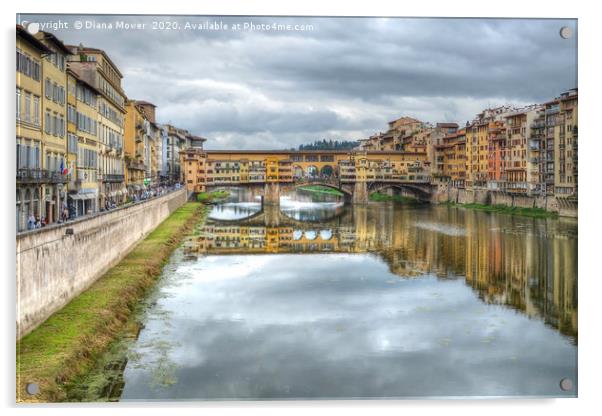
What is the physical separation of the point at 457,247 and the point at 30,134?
16.7 meters

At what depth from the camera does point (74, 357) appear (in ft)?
31.9

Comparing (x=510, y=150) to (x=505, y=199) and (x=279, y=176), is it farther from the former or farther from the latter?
(x=279, y=176)

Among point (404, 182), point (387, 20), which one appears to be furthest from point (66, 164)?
point (404, 182)

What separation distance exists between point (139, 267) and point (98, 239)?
2553 millimetres

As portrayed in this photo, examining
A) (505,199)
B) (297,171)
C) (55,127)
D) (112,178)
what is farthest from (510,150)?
(55,127)

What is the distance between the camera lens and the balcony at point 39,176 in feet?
36.9

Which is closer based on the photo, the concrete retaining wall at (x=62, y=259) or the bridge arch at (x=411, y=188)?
the concrete retaining wall at (x=62, y=259)

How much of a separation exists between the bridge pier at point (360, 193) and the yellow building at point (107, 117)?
34597 millimetres

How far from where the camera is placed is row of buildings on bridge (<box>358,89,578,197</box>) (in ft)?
104

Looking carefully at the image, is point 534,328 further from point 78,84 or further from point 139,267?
point 78,84

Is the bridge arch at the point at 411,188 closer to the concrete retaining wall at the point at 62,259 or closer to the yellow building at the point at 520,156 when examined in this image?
the yellow building at the point at 520,156

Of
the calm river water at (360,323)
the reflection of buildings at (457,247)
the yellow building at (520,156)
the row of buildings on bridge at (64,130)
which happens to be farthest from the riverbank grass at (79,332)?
the yellow building at (520,156)

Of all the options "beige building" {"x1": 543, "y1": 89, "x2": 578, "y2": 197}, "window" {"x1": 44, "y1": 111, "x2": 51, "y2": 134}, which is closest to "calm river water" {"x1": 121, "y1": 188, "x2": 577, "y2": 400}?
"window" {"x1": 44, "y1": 111, "x2": 51, "y2": 134}

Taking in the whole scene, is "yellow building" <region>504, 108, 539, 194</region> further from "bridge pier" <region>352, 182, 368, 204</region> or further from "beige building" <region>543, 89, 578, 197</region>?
"bridge pier" <region>352, 182, 368, 204</region>
